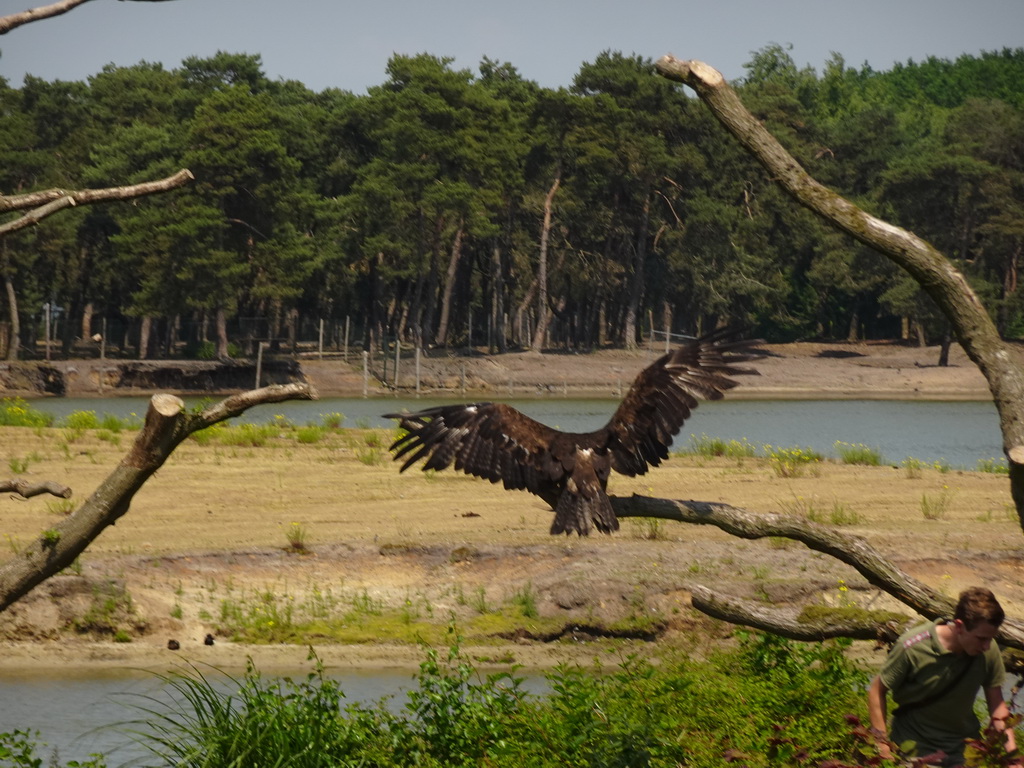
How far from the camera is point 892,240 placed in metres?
4.76

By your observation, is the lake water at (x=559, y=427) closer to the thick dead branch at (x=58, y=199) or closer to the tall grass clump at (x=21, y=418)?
the thick dead branch at (x=58, y=199)

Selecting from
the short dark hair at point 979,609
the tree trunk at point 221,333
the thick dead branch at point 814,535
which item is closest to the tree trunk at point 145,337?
the tree trunk at point 221,333

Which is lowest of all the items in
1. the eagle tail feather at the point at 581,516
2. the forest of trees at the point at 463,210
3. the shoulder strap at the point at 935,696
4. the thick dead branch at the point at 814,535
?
the shoulder strap at the point at 935,696

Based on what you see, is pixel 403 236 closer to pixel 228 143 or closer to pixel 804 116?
pixel 228 143

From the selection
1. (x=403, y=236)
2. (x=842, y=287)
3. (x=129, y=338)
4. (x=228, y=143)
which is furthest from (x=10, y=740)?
(x=129, y=338)

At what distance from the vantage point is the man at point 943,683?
190 inches

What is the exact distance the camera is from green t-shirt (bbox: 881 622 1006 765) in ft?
16.4

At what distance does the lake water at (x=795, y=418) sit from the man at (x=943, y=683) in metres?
18.9

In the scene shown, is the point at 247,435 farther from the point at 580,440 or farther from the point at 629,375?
the point at 629,375

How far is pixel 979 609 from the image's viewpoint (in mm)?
4695

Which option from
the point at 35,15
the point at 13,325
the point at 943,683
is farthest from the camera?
the point at 13,325

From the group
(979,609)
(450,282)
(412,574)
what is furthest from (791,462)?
(450,282)

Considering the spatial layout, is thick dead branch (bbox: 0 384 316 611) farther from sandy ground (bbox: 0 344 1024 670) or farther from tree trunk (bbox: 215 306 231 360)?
tree trunk (bbox: 215 306 231 360)

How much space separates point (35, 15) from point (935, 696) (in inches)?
144
